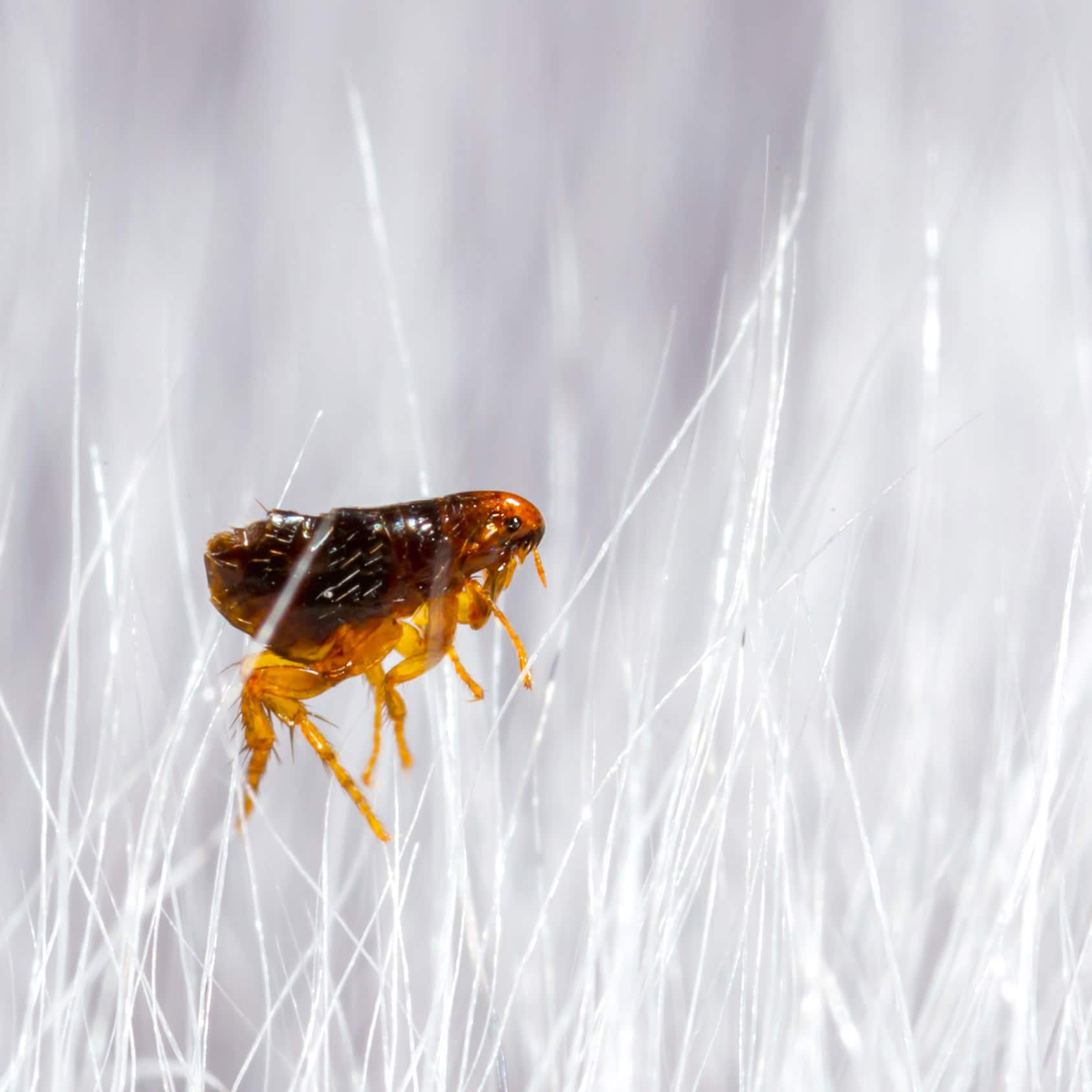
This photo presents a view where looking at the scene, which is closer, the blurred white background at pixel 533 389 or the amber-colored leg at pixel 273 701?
the amber-colored leg at pixel 273 701

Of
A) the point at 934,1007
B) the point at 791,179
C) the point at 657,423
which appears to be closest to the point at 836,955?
the point at 934,1007

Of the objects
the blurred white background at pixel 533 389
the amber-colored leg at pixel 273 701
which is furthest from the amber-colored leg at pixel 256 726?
the blurred white background at pixel 533 389

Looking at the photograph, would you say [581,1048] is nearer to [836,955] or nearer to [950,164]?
[836,955]

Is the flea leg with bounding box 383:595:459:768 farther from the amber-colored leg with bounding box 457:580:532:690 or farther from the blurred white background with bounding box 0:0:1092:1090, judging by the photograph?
the blurred white background with bounding box 0:0:1092:1090

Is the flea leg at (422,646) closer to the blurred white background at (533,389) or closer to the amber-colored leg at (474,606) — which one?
the amber-colored leg at (474,606)

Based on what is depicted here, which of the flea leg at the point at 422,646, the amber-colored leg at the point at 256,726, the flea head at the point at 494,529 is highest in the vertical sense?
the flea head at the point at 494,529

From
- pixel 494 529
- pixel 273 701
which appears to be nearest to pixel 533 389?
pixel 494 529

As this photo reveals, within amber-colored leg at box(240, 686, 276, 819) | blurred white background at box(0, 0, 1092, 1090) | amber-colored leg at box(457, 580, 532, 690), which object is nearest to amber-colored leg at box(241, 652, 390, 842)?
amber-colored leg at box(240, 686, 276, 819)

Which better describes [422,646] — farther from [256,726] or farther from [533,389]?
[533,389]
